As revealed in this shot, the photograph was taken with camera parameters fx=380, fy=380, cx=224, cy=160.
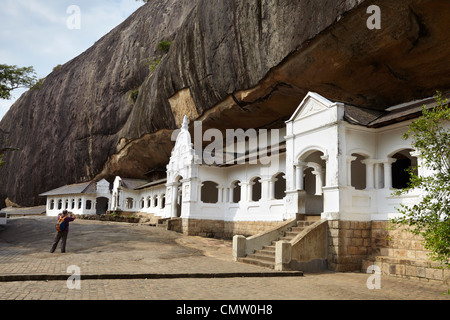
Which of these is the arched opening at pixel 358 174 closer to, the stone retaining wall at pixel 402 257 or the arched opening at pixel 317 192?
the arched opening at pixel 317 192

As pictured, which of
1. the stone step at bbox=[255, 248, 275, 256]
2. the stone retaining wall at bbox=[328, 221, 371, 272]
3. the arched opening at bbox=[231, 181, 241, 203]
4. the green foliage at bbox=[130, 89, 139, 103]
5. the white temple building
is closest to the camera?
the stone retaining wall at bbox=[328, 221, 371, 272]

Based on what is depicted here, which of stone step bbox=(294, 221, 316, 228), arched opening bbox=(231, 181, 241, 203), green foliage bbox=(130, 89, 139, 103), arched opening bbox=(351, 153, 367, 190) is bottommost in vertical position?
stone step bbox=(294, 221, 316, 228)

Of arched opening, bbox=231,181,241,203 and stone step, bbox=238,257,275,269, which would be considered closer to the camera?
stone step, bbox=238,257,275,269

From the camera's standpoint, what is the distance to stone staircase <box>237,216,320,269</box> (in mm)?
12384

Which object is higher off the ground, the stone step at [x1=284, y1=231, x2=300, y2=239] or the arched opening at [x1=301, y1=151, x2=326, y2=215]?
the arched opening at [x1=301, y1=151, x2=326, y2=215]

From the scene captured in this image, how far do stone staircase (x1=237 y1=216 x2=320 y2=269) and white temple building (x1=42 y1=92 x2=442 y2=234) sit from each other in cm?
56

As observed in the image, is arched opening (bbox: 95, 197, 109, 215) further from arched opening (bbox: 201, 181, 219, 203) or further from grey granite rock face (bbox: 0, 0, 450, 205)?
arched opening (bbox: 201, 181, 219, 203)

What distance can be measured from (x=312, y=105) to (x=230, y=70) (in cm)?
758

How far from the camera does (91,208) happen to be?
4300 cm

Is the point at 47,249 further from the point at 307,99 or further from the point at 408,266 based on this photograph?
the point at 408,266

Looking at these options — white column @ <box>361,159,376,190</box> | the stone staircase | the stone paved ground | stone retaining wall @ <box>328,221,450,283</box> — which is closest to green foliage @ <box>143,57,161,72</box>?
the stone paved ground

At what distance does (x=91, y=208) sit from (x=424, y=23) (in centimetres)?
3844
